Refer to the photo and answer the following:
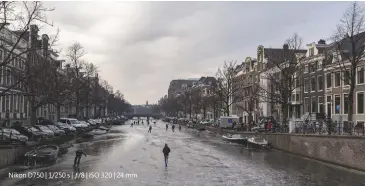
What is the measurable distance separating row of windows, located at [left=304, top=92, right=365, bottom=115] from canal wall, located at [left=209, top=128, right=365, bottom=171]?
12586 mm

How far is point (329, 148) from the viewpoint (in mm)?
37719

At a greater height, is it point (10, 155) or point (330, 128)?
point (330, 128)

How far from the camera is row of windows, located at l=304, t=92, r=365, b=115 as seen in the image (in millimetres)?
55453

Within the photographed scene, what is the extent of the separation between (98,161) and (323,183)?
1811 cm

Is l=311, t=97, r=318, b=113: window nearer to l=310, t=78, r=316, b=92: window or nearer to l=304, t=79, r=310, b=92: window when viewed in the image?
l=310, t=78, r=316, b=92: window

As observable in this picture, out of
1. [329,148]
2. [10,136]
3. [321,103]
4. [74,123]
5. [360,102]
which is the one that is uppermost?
[321,103]

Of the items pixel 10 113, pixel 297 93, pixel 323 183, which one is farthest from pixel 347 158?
pixel 10 113

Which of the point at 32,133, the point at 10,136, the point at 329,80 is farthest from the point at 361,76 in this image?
the point at 10,136

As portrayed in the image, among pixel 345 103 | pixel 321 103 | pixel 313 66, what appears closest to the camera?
pixel 345 103

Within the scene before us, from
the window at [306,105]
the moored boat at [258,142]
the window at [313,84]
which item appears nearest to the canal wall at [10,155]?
Answer: the moored boat at [258,142]

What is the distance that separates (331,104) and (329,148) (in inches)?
1055

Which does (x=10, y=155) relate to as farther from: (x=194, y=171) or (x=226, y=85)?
(x=226, y=85)

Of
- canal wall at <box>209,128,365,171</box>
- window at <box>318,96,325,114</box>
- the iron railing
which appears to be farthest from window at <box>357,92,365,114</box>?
canal wall at <box>209,128,365,171</box>

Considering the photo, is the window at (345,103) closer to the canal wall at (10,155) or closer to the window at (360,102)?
the window at (360,102)
